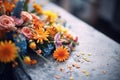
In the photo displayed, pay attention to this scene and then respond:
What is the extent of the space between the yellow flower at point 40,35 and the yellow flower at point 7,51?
18 cm

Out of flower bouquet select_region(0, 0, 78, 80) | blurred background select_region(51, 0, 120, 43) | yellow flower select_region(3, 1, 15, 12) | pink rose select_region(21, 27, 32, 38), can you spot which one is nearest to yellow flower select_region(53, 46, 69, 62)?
flower bouquet select_region(0, 0, 78, 80)

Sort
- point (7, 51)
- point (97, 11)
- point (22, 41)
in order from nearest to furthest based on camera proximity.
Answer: point (7, 51), point (22, 41), point (97, 11)

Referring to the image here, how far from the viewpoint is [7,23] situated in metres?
1.27

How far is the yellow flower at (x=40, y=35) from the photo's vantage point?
1.34m

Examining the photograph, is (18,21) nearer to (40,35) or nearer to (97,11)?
(40,35)

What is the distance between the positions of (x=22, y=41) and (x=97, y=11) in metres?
2.93

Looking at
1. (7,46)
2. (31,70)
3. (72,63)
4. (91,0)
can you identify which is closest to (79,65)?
(72,63)

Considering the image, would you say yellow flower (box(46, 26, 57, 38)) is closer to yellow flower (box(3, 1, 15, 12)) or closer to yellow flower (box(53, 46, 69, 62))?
yellow flower (box(53, 46, 69, 62))

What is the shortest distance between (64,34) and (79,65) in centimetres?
21

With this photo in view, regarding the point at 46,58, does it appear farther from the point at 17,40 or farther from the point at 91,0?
the point at 91,0

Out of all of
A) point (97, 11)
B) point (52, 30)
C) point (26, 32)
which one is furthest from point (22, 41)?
point (97, 11)

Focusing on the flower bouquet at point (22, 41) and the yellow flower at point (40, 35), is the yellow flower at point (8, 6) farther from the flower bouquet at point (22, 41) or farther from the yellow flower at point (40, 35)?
the yellow flower at point (40, 35)

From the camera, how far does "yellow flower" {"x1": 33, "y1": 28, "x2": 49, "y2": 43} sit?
4.41ft

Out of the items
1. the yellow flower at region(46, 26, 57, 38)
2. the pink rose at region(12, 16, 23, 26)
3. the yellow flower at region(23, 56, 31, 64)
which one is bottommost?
the yellow flower at region(23, 56, 31, 64)
